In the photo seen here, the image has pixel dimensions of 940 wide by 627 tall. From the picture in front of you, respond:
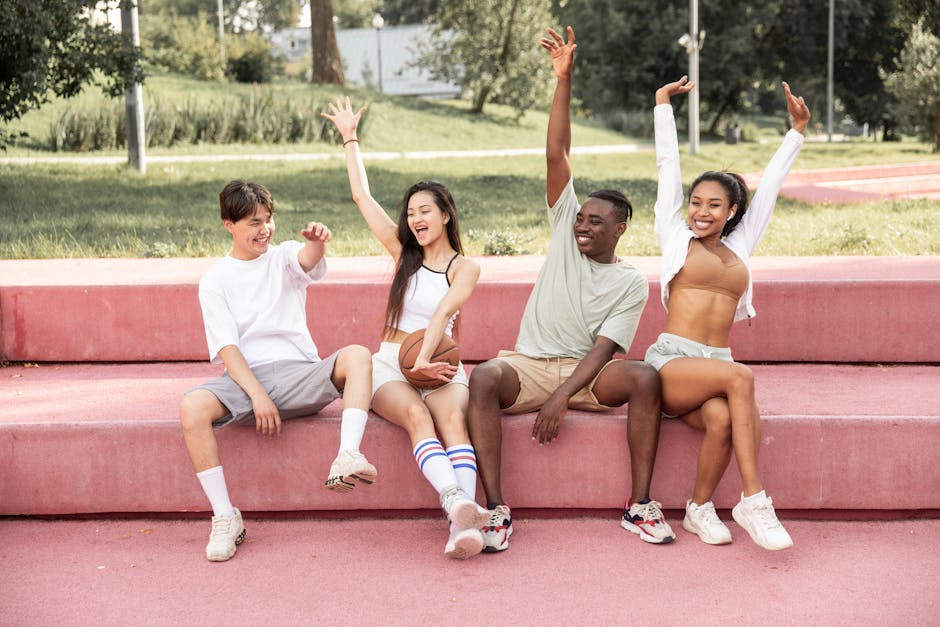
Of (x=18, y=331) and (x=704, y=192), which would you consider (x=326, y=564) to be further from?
(x=18, y=331)

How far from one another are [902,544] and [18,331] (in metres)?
4.37

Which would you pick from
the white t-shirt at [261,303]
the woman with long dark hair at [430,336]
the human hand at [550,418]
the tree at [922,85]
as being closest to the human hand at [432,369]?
the woman with long dark hair at [430,336]

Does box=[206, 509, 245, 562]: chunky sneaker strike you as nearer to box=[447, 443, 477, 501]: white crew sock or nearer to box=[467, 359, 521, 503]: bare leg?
box=[447, 443, 477, 501]: white crew sock

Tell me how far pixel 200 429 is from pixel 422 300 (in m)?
0.99

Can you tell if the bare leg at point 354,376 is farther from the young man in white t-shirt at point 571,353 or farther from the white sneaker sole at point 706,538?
the white sneaker sole at point 706,538

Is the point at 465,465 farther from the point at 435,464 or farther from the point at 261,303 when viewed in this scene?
the point at 261,303

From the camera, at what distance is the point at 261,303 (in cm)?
411

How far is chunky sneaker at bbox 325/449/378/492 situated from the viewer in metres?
3.57

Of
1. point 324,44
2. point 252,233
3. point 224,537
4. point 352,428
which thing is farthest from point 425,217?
point 324,44

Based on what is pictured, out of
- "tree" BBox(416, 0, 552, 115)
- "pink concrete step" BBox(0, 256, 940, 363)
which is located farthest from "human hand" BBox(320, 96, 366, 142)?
"tree" BBox(416, 0, 552, 115)

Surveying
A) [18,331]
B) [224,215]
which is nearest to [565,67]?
[224,215]

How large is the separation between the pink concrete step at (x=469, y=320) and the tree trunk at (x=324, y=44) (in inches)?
765

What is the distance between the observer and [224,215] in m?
4.11

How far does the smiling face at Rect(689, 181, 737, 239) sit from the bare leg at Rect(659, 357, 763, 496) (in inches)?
24.5
